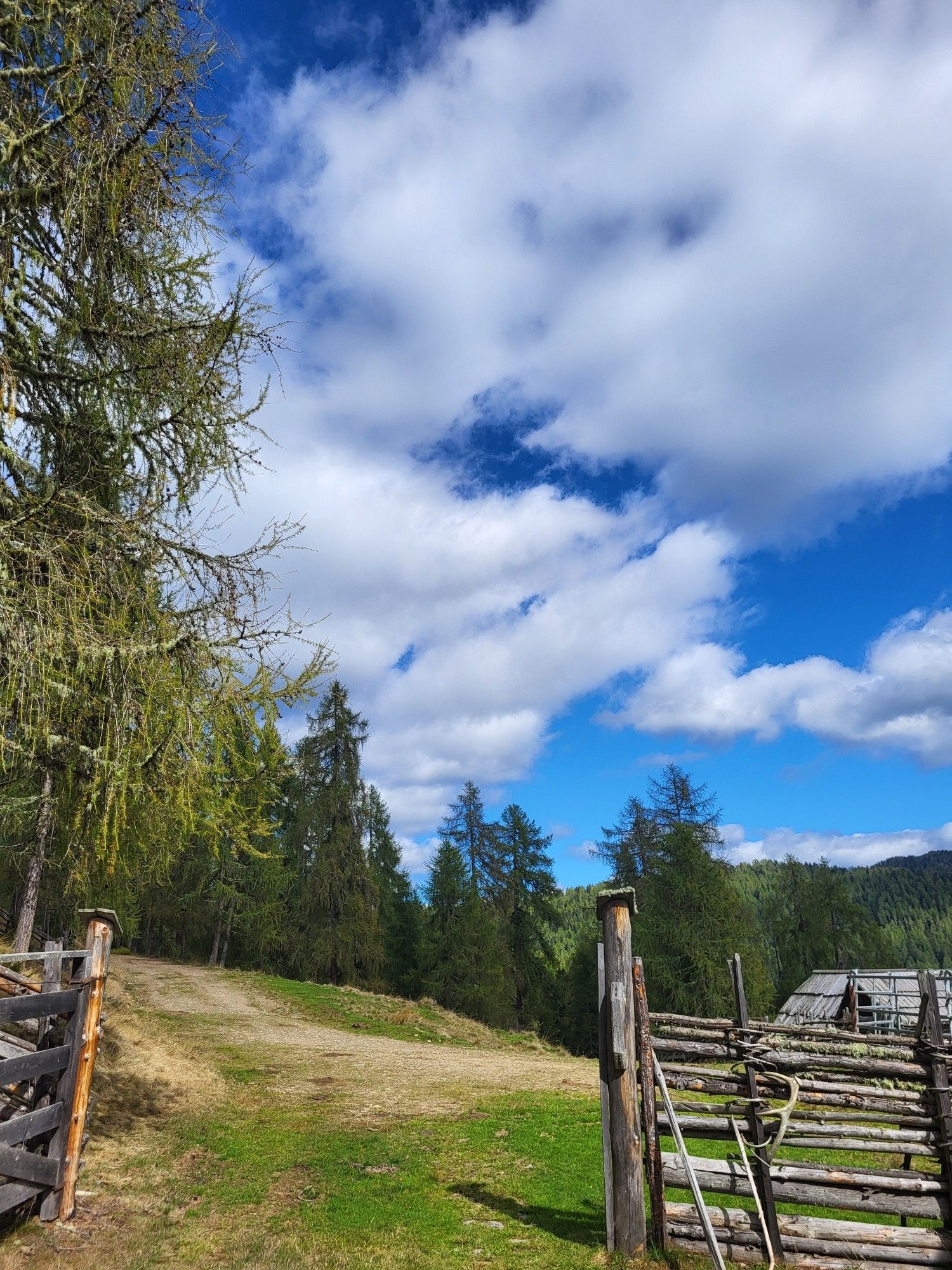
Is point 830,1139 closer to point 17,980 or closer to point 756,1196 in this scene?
point 756,1196

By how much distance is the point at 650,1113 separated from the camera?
6164 millimetres

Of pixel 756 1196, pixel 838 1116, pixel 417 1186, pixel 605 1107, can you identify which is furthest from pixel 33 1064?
pixel 838 1116

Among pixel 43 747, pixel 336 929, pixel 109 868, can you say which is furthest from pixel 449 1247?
pixel 336 929

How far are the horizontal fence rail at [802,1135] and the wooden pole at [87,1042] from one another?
14.2ft

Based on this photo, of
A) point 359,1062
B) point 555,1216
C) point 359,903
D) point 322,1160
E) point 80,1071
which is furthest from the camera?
point 359,903

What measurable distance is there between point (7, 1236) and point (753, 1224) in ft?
18.2

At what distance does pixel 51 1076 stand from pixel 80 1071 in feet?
0.79

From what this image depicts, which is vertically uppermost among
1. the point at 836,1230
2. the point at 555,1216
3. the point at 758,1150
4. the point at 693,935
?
the point at 693,935

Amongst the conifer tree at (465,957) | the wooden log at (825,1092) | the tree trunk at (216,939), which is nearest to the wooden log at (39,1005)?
the wooden log at (825,1092)

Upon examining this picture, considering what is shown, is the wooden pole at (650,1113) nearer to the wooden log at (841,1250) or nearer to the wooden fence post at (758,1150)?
the wooden log at (841,1250)

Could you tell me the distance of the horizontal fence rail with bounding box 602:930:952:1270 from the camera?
5.77 metres

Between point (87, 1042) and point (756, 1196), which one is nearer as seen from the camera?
point (756, 1196)

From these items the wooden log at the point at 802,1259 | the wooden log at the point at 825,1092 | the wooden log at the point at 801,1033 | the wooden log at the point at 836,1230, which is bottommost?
the wooden log at the point at 802,1259

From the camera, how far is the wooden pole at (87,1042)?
611 centimetres
